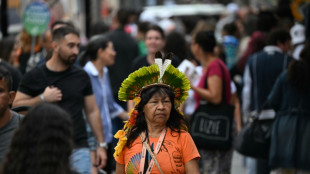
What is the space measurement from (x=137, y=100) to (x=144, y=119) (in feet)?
0.49

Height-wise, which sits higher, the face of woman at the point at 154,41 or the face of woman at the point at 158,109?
the face of woman at the point at 154,41

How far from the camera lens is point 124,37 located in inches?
477

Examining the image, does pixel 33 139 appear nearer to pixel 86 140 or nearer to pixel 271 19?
pixel 86 140

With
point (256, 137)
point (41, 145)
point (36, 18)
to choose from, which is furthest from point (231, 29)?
point (41, 145)

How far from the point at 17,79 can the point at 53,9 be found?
38.9ft

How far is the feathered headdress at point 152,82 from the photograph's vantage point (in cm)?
521

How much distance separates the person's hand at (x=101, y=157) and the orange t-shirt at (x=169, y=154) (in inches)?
97.4

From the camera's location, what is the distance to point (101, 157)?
7656 mm

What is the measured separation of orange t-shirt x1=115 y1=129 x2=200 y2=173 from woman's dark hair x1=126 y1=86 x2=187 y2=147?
0.06 m

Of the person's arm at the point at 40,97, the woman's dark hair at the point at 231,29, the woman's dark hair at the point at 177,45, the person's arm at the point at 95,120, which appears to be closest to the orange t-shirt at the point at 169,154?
the person's arm at the point at 40,97

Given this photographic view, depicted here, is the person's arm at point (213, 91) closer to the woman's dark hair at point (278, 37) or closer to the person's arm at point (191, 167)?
the woman's dark hair at point (278, 37)

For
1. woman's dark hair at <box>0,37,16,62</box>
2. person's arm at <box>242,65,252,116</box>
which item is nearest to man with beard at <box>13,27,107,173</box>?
woman's dark hair at <box>0,37,16,62</box>

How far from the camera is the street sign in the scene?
39.6 feet

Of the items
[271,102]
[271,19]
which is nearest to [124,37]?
[271,19]
